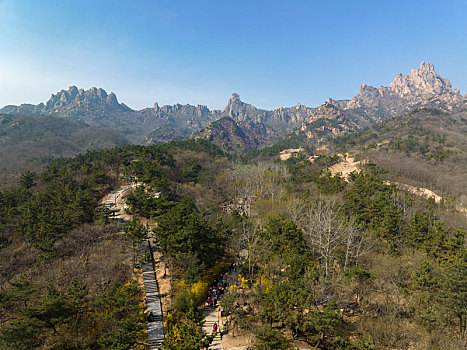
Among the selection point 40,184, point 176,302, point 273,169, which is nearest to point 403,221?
point 176,302

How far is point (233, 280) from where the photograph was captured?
80.4 ft

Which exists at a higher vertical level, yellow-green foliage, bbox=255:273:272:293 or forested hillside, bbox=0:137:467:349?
forested hillside, bbox=0:137:467:349

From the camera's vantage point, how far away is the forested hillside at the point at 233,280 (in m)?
16.1

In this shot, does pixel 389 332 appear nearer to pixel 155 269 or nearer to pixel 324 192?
pixel 155 269

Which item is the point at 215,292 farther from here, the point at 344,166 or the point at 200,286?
the point at 344,166

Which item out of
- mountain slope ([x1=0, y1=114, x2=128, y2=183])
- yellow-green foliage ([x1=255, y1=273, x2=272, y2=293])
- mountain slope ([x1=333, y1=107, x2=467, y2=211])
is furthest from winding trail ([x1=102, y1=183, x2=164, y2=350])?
mountain slope ([x1=0, y1=114, x2=128, y2=183])

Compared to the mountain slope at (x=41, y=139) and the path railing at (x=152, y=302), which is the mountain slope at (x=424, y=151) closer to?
the path railing at (x=152, y=302)

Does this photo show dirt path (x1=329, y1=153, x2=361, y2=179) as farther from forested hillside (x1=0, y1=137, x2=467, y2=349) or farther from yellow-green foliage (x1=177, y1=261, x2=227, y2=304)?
yellow-green foliage (x1=177, y1=261, x2=227, y2=304)

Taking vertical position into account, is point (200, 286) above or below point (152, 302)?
above

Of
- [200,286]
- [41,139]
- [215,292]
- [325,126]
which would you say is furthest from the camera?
[325,126]

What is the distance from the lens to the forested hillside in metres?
16.1

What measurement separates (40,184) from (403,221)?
60.5m

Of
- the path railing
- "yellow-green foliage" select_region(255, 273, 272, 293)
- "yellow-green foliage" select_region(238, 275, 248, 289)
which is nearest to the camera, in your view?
the path railing

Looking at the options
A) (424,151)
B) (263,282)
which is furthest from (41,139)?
(424,151)
